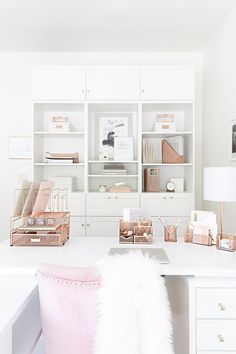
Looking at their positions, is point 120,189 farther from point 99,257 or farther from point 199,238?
point 99,257

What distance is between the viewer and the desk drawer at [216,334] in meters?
1.42

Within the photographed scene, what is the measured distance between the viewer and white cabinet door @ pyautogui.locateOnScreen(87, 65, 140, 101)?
11.4 ft

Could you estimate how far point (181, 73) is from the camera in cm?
345

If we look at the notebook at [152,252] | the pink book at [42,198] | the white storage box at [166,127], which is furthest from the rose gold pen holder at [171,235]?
the white storage box at [166,127]

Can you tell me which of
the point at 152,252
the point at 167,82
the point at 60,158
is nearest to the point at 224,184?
the point at 152,252

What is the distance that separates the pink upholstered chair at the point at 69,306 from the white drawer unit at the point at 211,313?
0.52 meters

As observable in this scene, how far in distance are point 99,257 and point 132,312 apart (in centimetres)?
63

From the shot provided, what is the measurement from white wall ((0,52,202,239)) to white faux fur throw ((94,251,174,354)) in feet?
9.99

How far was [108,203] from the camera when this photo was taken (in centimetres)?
354

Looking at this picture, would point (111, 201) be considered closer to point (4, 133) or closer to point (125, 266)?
point (4, 133)

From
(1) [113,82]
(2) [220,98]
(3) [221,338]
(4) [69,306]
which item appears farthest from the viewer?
(1) [113,82]

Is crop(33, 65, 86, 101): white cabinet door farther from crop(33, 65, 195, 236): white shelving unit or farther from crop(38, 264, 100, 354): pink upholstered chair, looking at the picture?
crop(38, 264, 100, 354): pink upholstered chair

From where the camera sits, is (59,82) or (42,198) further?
(59,82)

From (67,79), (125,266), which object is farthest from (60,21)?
(125,266)
